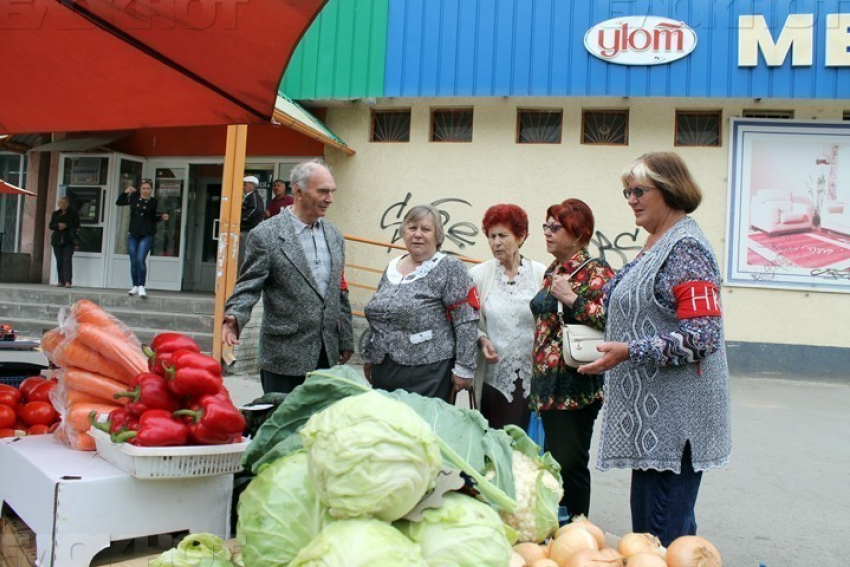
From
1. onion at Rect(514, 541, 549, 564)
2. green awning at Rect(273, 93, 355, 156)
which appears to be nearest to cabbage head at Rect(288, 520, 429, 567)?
onion at Rect(514, 541, 549, 564)

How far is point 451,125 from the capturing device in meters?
11.7

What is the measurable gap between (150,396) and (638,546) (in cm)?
151

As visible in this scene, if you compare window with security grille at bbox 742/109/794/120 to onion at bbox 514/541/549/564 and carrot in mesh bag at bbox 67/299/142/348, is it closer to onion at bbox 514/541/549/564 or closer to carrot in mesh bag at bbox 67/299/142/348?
carrot in mesh bag at bbox 67/299/142/348

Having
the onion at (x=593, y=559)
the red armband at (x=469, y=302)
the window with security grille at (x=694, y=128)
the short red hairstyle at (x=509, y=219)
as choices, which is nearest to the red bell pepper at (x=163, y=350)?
the onion at (x=593, y=559)

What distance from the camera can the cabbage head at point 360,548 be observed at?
1155 mm

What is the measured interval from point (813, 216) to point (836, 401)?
3.14 meters

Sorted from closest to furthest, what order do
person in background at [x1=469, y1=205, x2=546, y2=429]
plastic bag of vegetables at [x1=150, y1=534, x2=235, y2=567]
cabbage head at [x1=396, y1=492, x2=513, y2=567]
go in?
cabbage head at [x1=396, y1=492, x2=513, y2=567]
plastic bag of vegetables at [x1=150, y1=534, x2=235, y2=567]
person in background at [x1=469, y1=205, x2=546, y2=429]

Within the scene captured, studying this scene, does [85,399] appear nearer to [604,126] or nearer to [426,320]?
[426,320]

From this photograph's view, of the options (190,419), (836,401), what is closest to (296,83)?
(836,401)

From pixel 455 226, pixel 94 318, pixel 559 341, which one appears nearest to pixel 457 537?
pixel 94 318

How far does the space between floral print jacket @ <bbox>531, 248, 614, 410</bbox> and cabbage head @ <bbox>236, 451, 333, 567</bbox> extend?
2.08 metres

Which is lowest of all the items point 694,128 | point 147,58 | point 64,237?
point 147,58

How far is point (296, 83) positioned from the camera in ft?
37.9

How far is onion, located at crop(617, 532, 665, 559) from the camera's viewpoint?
5.69 feet
